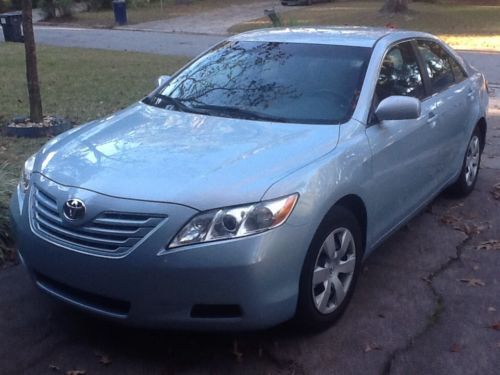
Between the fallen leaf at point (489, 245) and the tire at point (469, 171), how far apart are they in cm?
98

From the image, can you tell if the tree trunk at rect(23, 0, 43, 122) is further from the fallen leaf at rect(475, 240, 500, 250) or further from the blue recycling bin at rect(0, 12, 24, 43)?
the blue recycling bin at rect(0, 12, 24, 43)

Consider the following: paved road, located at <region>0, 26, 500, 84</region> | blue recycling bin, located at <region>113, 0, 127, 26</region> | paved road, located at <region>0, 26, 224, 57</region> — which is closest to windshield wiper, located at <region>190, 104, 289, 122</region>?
paved road, located at <region>0, 26, 500, 84</region>

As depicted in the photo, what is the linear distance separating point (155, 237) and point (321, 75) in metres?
1.99

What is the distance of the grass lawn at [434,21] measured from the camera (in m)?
22.1

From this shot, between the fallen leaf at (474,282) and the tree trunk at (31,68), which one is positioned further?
the tree trunk at (31,68)

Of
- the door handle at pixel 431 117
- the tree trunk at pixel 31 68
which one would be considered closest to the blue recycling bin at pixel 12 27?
the tree trunk at pixel 31 68

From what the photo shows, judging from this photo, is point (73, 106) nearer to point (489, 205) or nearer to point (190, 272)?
point (489, 205)

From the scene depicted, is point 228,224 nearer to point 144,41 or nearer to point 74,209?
point 74,209

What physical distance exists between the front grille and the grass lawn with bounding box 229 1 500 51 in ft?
58.9

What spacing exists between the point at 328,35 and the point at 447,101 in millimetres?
1195

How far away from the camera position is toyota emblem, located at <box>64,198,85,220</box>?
12.2ft

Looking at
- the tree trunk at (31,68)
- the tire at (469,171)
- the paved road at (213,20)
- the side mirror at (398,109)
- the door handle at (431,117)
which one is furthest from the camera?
the paved road at (213,20)

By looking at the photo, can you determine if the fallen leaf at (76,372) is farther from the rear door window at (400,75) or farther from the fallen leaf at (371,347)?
the rear door window at (400,75)

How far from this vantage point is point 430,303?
15.2ft
